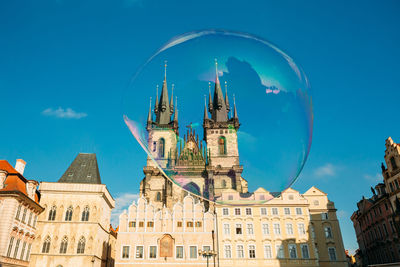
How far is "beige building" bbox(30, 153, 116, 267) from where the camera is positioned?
3866 centimetres

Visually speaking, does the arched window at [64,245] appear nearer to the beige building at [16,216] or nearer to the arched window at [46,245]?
the arched window at [46,245]

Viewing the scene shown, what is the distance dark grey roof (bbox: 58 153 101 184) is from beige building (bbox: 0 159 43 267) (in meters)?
6.02

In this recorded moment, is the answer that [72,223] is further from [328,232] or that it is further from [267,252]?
[328,232]

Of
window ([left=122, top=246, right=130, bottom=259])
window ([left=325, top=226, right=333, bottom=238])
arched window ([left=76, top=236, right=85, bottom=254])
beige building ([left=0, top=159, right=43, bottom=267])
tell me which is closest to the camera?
beige building ([left=0, top=159, right=43, bottom=267])

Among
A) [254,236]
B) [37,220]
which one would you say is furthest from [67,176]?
[254,236]

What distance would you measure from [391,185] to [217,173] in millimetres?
30346

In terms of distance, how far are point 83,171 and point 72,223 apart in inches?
355

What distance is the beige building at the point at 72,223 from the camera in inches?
1522

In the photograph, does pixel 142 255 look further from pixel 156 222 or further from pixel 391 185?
pixel 391 185

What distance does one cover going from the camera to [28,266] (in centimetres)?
3731

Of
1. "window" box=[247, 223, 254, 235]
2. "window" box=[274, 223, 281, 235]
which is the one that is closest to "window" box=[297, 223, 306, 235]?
"window" box=[274, 223, 281, 235]

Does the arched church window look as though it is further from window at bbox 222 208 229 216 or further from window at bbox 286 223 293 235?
window at bbox 286 223 293 235

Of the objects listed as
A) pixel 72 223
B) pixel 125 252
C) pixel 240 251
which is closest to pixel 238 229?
pixel 240 251

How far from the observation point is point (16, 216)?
33844 mm
